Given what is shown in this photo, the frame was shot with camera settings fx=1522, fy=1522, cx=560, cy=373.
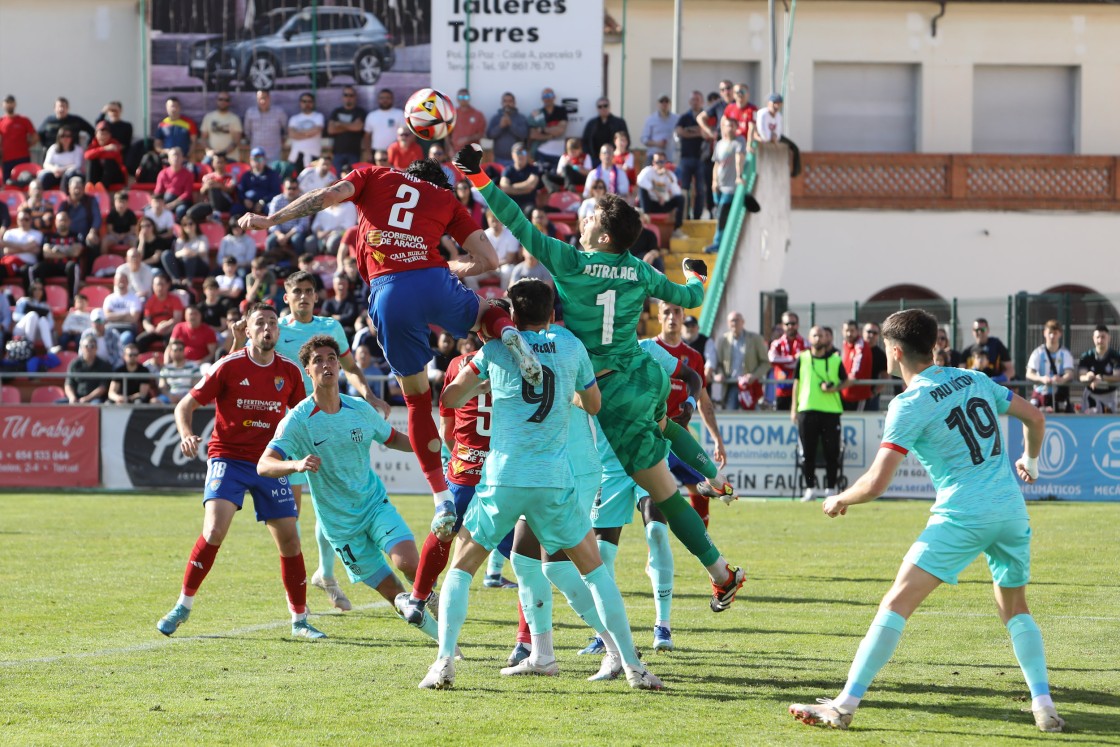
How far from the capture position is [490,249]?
907cm

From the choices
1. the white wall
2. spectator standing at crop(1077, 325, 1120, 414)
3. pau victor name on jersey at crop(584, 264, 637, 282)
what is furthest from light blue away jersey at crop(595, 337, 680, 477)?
the white wall

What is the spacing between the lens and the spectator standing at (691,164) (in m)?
25.4

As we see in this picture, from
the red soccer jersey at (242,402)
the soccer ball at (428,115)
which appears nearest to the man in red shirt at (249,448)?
the red soccer jersey at (242,402)

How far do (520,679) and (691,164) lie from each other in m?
18.6

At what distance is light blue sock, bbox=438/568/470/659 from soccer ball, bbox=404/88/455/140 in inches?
107

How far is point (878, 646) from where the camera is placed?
655 cm

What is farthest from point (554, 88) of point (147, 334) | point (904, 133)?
point (904, 133)

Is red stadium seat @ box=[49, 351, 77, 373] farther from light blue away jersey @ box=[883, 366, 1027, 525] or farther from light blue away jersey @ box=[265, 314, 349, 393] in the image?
light blue away jersey @ box=[883, 366, 1027, 525]

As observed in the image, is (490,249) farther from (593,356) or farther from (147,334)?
(147,334)

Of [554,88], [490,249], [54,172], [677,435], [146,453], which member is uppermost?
[554,88]

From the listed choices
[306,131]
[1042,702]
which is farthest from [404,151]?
[1042,702]

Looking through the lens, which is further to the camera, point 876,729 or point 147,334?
point 147,334

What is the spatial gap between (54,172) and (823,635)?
64.3 feet

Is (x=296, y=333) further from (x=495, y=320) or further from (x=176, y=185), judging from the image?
(x=176, y=185)
